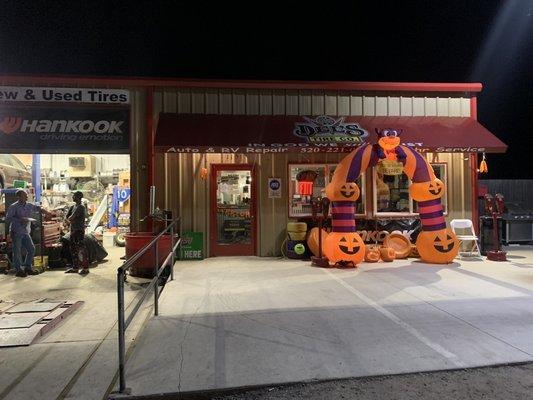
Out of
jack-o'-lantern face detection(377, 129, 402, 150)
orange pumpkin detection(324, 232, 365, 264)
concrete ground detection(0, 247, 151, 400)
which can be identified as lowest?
concrete ground detection(0, 247, 151, 400)

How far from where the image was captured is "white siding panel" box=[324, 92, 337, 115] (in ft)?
34.7

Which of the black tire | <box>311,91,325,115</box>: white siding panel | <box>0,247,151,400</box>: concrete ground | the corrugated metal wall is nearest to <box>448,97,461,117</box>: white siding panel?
the corrugated metal wall

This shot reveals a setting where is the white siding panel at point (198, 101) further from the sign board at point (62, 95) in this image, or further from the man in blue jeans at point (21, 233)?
the man in blue jeans at point (21, 233)

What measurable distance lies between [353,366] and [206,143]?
640cm

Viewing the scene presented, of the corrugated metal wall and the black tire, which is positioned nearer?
the corrugated metal wall

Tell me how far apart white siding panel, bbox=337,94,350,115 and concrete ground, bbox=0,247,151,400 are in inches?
254

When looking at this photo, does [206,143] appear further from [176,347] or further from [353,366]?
[353,366]

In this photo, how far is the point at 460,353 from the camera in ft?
13.5

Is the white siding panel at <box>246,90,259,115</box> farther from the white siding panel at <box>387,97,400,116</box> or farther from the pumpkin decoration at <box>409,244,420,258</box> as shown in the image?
the pumpkin decoration at <box>409,244,420,258</box>

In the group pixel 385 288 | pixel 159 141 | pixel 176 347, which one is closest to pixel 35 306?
pixel 176 347

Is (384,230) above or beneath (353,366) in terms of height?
above

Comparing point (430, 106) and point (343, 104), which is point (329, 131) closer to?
point (343, 104)

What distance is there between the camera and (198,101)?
401 inches

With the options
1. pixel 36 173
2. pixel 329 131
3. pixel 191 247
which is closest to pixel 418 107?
pixel 329 131
